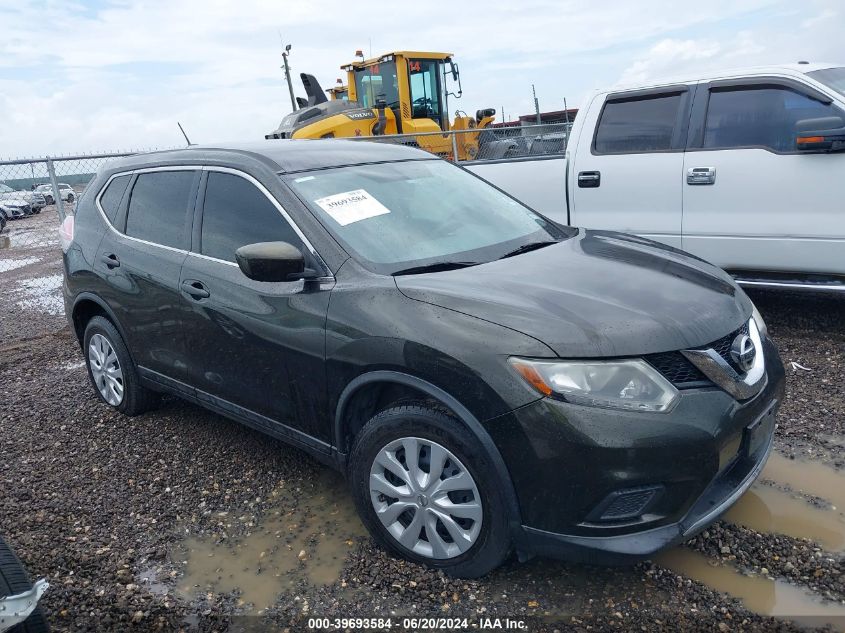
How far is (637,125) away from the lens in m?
5.67

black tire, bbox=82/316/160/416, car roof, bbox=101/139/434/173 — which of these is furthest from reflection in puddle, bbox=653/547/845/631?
black tire, bbox=82/316/160/416

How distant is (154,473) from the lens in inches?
150

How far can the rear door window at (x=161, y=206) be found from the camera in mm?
3735

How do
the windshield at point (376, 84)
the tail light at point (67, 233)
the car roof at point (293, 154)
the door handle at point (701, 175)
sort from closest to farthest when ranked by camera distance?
the car roof at point (293, 154), the tail light at point (67, 233), the door handle at point (701, 175), the windshield at point (376, 84)

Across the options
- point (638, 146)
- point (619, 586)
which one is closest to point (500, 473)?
point (619, 586)

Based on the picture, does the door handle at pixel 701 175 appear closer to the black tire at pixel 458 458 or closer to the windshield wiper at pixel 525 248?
the windshield wiper at pixel 525 248

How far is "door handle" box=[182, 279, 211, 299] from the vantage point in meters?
3.43

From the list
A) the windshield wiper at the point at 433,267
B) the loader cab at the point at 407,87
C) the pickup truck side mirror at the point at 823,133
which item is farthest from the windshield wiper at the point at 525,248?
the loader cab at the point at 407,87

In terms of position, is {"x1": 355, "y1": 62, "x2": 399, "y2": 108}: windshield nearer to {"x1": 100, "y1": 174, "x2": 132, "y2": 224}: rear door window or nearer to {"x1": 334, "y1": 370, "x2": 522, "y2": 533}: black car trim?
{"x1": 100, "y1": 174, "x2": 132, "y2": 224}: rear door window

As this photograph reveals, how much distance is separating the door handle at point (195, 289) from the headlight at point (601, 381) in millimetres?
1809

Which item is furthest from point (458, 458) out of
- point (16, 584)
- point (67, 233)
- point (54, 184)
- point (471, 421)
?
point (54, 184)

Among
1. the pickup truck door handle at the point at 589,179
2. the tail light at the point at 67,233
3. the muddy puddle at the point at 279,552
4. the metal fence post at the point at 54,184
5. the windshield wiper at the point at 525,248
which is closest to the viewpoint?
the muddy puddle at the point at 279,552

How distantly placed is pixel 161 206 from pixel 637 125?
3.83 meters

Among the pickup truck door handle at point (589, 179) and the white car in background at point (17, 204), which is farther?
the white car in background at point (17, 204)
